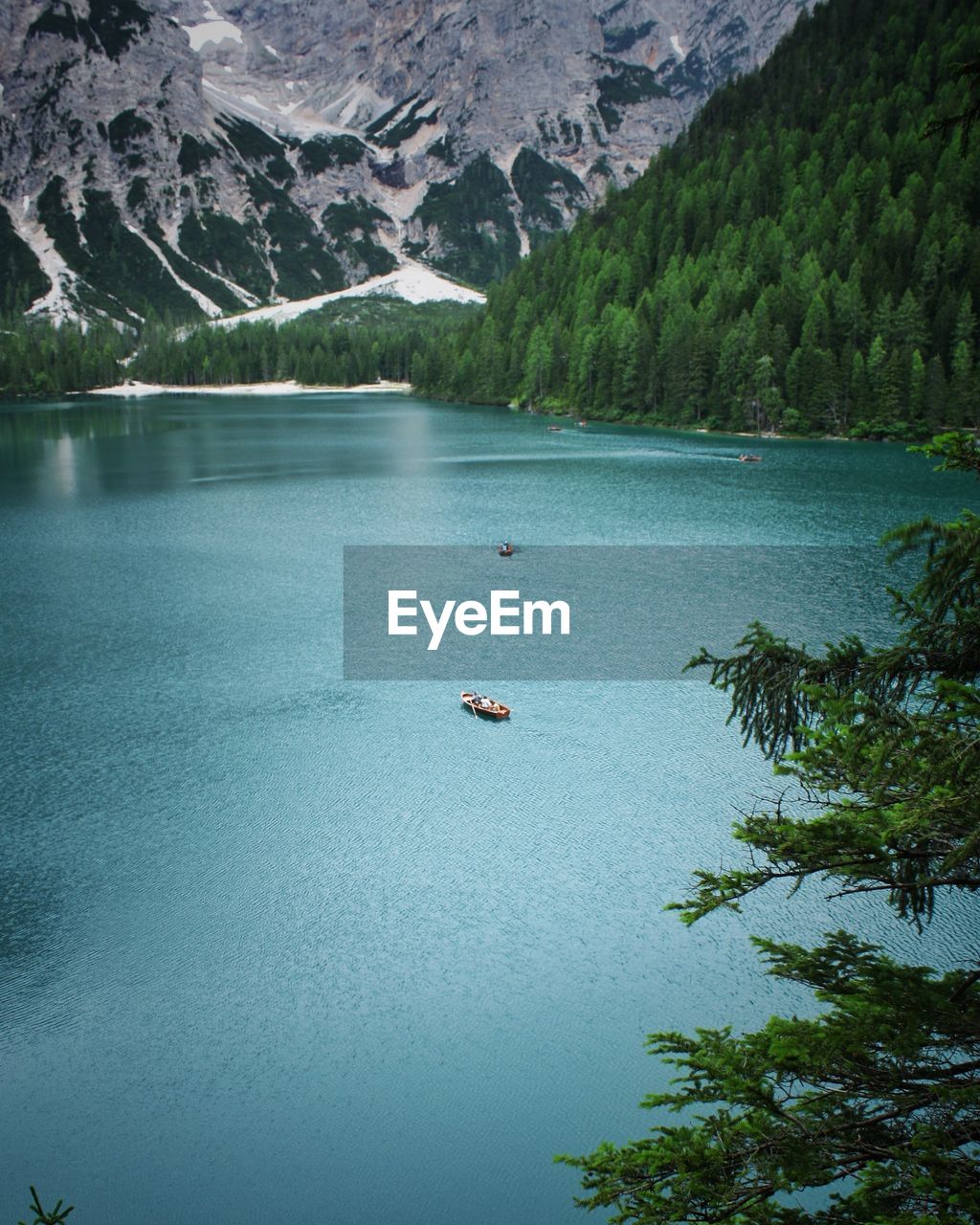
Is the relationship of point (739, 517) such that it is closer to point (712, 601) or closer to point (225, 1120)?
point (712, 601)

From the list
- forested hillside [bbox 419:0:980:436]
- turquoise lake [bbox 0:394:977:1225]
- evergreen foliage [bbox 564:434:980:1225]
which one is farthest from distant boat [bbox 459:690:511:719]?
forested hillside [bbox 419:0:980:436]

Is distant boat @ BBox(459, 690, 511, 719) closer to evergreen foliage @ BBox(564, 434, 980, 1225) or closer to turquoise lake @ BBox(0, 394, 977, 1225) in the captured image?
turquoise lake @ BBox(0, 394, 977, 1225)

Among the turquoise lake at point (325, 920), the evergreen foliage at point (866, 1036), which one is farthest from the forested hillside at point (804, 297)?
the evergreen foliage at point (866, 1036)

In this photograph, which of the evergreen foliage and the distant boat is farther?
the distant boat

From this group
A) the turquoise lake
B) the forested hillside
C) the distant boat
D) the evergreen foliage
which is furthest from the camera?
the forested hillside

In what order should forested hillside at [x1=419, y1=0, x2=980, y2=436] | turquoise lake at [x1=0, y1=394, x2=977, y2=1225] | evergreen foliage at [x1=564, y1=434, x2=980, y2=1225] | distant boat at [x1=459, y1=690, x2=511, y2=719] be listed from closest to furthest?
evergreen foliage at [x1=564, y1=434, x2=980, y2=1225] < turquoise lake at [x1=0, y1=394, x2=977, y2=1225] < distant boat at [x1=459, y1=690, x2=511, y2=719] < forested hillside at [x1=419, y1=0, x2=980, y2=436]

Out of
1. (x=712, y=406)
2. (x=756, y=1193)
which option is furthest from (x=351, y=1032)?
(x=712, y=406)

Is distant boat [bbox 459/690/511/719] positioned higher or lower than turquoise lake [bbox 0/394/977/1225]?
higher
